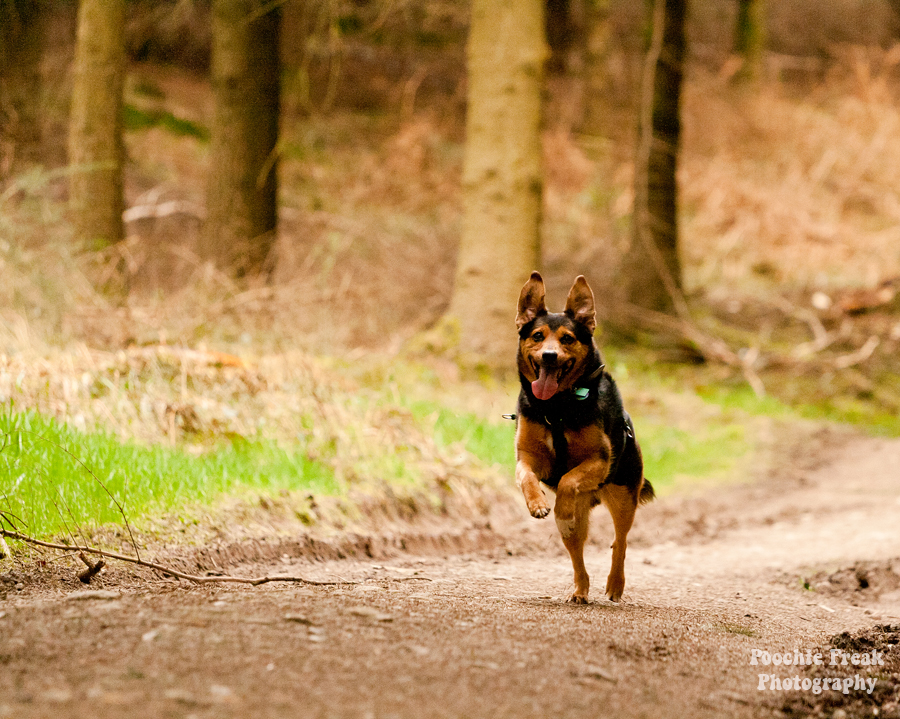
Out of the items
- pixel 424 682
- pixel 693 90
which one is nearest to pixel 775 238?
pixel 693 90

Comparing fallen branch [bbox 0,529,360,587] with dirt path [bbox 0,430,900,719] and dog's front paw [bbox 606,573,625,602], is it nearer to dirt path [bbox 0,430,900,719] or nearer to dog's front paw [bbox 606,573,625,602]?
dirt path [bbox 0,430,900,719]

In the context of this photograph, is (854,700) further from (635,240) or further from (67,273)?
(635,240)

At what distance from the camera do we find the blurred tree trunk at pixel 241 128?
1170 centimetres

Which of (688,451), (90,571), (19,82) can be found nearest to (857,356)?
(688,451)

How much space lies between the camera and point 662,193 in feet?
46.5

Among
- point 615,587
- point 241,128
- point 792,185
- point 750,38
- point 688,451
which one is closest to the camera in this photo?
point 615,587

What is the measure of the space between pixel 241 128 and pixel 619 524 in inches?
341

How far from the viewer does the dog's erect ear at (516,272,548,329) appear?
15.6 feet

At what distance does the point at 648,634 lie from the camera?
385cm

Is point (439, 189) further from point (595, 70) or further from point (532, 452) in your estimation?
point (532, 452)

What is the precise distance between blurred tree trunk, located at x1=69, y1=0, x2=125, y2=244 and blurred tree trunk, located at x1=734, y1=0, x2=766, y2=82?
17.5 m

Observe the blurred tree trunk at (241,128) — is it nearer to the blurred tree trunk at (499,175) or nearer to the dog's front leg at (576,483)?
the blurred tree trunk at (499,175)

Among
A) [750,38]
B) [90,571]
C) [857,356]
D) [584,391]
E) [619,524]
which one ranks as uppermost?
[750,38]

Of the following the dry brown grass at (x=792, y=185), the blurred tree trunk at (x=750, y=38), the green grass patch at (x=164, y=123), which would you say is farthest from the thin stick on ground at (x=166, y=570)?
the blurred tree trunk at (x=750, y=38)
